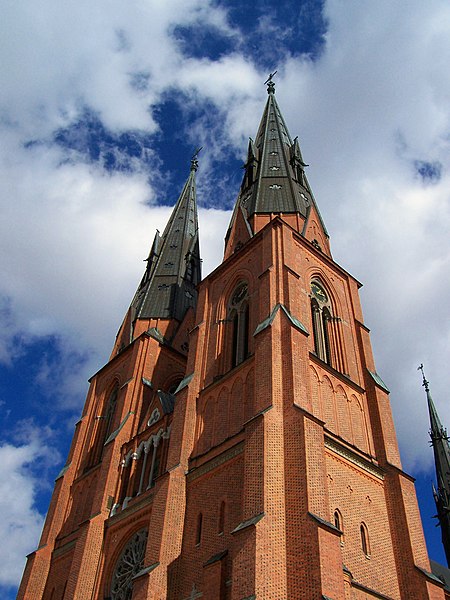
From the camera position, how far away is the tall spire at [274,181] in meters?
28.7

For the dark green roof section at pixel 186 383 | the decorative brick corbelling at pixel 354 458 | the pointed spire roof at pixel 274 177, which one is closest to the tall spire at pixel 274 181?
the pointed spire roof at pixel 274 177

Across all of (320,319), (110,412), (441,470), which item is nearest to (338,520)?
(320,319)

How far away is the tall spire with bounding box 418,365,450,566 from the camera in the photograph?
4612cm

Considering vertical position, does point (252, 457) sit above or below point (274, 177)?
below

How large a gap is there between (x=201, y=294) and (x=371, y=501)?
11895mm

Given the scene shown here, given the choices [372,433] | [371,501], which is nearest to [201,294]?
[372,433]

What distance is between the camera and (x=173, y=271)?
123 feet

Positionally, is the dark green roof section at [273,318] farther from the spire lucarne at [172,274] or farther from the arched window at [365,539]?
the spire lucarne at [172,274]

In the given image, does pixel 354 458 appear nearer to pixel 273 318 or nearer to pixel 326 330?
pixel 273 318

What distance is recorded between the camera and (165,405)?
24625 mm

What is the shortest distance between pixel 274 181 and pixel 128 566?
65.0ft

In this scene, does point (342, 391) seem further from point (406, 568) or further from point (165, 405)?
point (165, 405)

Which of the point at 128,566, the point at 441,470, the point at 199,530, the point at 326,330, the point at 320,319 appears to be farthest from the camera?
the point at 441,470

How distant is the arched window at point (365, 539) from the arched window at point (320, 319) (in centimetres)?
673
